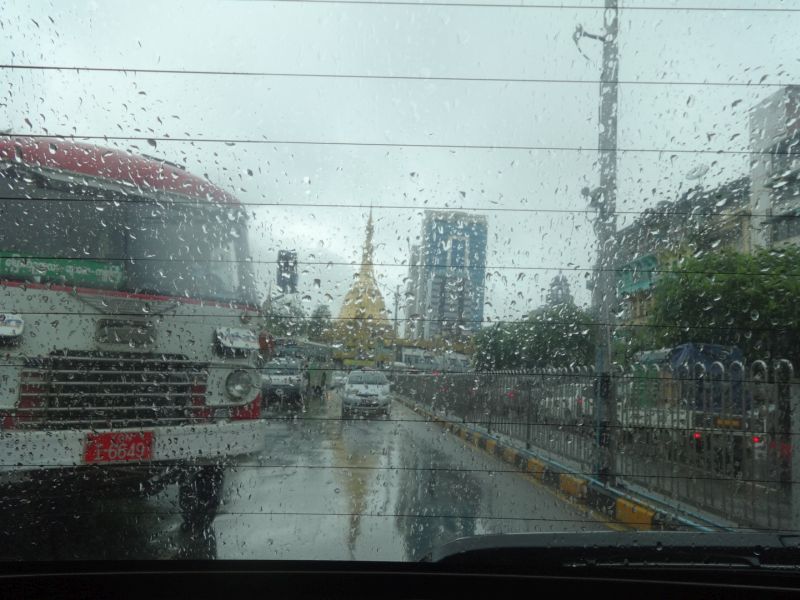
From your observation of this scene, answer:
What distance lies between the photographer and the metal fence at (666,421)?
3.81 meters

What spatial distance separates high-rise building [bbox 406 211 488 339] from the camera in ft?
12.3

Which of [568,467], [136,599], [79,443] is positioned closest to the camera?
[136,599]

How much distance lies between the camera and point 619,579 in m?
2.02

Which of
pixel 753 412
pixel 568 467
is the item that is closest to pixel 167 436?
pixel 568 467

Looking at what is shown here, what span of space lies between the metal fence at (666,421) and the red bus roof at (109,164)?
1.66 m

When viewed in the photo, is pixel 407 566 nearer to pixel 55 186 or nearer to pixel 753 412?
pixel 753 412

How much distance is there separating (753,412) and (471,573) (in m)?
2.76

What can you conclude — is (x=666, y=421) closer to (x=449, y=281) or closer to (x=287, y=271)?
(x=449, y=281)

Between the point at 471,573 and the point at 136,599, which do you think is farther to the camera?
the point at 471,573

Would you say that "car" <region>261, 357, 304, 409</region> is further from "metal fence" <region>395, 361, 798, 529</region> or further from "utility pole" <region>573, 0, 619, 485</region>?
"utility pole" <region>573, 0, 619, 485</region>

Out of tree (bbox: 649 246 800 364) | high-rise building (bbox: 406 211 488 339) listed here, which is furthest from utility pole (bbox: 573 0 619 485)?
high-rise building (bbox: 406 211 488 339)

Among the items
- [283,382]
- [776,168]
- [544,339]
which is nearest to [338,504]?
[283,382]

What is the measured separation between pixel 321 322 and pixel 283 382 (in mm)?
463

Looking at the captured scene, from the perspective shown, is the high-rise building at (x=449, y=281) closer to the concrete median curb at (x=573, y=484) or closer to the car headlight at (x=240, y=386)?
the concrete median curb at (x=573, y=484)
